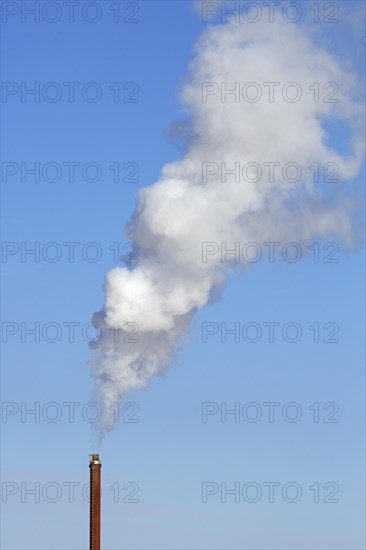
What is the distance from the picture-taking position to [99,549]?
55844 millimetres

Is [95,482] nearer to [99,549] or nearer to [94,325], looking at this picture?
[99,549]

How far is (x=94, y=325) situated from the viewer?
5631cm

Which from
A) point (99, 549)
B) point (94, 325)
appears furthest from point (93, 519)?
point (94, 325)

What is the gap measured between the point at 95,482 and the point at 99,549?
3.28 m

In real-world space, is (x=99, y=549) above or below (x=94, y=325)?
below

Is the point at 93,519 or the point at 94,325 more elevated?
the point at 94,325

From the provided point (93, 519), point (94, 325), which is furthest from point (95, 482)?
point (94, 325)

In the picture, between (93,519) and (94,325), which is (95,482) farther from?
(94,325)

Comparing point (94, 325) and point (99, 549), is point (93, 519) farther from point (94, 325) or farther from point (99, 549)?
point (94, 325)

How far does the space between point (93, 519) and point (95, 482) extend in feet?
6.96

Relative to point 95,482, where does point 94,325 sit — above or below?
above

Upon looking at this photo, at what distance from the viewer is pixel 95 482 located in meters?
56.9

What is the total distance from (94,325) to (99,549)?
1096cm

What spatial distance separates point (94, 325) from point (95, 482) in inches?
311
